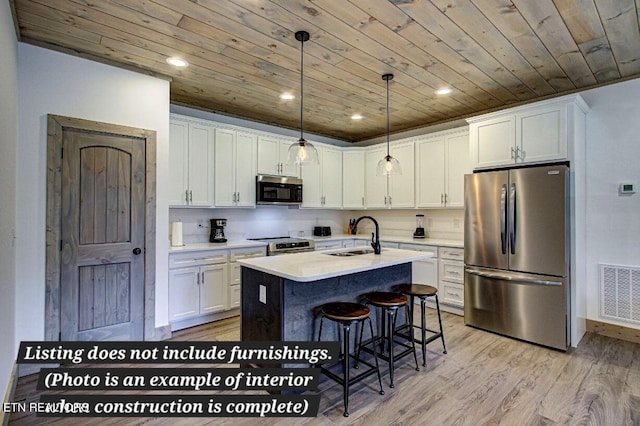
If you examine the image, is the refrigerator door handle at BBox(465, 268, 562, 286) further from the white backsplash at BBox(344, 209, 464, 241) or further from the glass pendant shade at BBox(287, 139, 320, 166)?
the glass pendant shade at BBox(287, 139, 320, 166)

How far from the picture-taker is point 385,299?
8.77 feet

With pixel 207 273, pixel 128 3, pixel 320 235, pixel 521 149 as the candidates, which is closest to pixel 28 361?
pixel 207 273

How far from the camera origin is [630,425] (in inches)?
80.8

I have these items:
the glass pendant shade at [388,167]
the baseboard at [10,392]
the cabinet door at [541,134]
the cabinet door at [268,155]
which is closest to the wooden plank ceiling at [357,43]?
the cabinet door at [541,134]

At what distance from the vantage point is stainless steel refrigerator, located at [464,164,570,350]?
317 centimetres

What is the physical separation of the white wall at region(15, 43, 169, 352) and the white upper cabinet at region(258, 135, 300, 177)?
5.93ft

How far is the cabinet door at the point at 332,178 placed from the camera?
17.9 ft

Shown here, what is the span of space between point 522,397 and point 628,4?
2.80 meters

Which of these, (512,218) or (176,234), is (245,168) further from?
(512,218)

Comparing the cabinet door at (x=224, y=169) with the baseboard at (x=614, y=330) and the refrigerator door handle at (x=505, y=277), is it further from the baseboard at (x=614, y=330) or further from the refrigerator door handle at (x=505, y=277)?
the baseboard at (x=614, y=330)

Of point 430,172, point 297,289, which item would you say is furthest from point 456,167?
point 297,289

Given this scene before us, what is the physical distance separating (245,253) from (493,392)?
9.53 ft

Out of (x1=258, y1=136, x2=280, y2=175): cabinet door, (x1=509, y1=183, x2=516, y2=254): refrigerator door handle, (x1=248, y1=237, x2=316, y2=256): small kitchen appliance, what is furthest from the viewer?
(x1=258, y1=136, x2=280, y2=175): cabinet door

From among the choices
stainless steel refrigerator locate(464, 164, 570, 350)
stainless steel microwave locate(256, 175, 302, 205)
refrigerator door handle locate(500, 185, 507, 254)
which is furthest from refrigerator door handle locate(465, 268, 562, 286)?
stainless steel microwave locate(256, 175, 302, 205)
